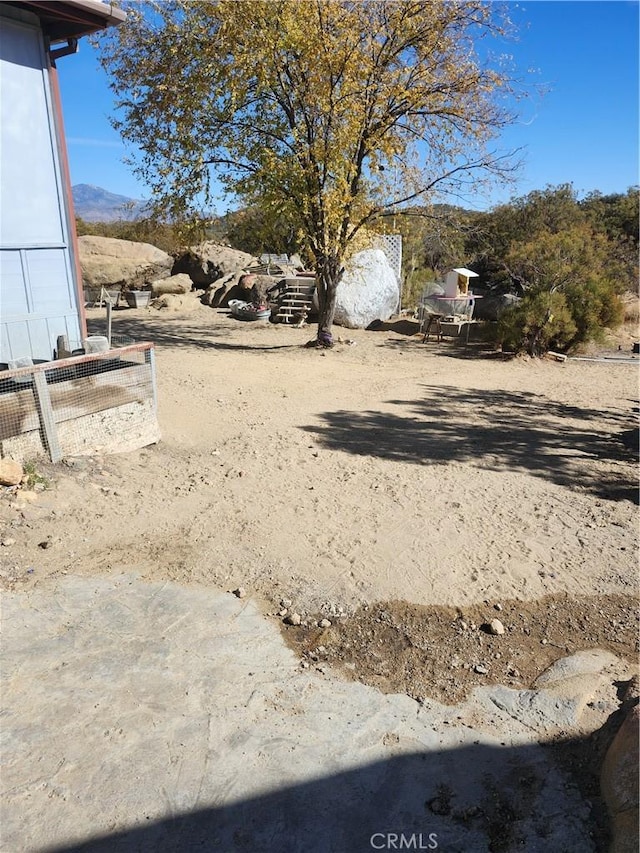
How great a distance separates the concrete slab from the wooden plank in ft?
6.54

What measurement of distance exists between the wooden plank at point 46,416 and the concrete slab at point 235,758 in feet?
6.54

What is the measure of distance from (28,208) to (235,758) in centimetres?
551

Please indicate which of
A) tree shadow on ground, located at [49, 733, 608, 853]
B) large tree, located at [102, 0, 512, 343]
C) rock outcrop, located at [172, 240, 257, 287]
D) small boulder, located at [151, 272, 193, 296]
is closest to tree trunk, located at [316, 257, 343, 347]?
large tree, located at [102, 0, 512, 343]

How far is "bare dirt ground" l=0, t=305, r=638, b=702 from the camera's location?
3.47m

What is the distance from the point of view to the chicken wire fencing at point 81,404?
4.73m

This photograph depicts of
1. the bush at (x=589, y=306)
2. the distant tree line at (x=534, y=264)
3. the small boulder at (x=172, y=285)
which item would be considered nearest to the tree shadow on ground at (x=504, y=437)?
the distant tree line at (x=534, y=264)

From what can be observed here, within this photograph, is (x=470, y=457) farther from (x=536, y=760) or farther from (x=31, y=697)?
(x=31, y=697)

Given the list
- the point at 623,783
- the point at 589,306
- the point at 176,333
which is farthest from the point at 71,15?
the point at 589,306

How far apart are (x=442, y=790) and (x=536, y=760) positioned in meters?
0.44

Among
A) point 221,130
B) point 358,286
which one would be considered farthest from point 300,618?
point 358,286

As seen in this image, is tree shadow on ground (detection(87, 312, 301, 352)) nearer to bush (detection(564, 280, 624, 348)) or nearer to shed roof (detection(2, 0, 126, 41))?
bush (detection(564, 280, 624, 348))

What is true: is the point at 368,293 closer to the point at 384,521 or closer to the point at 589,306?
the point at 589,306

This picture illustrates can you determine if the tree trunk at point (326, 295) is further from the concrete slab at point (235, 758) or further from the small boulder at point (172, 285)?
the concrete slab at point (235, 758)

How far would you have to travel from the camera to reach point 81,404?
5277 mm
